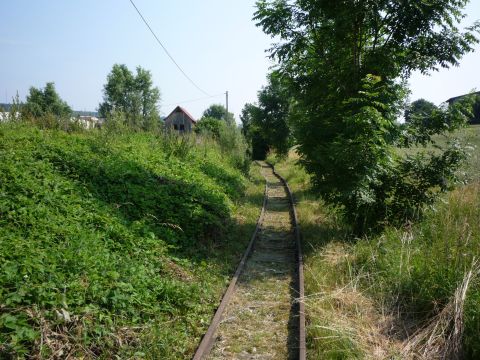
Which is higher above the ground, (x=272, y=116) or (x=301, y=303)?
(x=272, y=116)

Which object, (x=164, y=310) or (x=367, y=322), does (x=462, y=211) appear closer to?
(x=367, y=322)

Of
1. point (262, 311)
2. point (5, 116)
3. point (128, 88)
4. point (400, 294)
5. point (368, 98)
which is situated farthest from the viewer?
point (128, 88)

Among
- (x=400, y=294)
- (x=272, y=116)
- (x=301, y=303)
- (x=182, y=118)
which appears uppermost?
(x=182, y=118)

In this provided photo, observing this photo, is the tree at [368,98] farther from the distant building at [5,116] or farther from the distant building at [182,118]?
the distant building at [182,118]

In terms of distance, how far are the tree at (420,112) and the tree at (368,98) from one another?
0.30 metres

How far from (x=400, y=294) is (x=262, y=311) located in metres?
2.07

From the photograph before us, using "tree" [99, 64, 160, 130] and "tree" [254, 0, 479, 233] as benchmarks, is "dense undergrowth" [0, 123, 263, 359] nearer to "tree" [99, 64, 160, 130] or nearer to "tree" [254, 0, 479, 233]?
"tree" [254, 0, 479, 233]

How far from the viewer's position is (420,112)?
9.27 metres

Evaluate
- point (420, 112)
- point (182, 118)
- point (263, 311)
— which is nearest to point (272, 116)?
point (420, 112)

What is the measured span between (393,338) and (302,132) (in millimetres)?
5897

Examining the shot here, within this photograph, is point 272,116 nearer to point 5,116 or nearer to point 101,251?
point 5,116

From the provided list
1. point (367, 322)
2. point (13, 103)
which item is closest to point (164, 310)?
point (367, 322)

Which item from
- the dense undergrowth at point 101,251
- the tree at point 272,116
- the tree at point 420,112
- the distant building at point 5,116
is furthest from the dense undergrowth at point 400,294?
the tree at point 272,116

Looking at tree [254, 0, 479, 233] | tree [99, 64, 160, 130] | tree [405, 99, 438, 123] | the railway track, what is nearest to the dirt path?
the railway track
